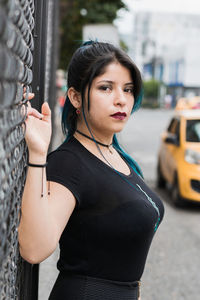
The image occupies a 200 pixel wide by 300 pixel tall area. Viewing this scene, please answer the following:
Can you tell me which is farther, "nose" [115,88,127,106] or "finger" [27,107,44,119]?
"nose" [115,88,127,106]

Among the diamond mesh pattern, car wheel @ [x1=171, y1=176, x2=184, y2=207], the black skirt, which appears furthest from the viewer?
car wheel @ [x1=171, y1=176, x2=184, y2=207]

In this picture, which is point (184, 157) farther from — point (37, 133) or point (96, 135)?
point (37, 133)

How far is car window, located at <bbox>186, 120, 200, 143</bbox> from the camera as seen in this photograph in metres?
7.75

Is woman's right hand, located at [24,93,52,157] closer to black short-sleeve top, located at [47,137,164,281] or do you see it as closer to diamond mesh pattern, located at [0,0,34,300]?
diamond mesh pattern, located at [0,0,34,300]

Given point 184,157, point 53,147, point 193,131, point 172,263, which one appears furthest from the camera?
point 53,147

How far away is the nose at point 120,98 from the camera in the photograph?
178 cm

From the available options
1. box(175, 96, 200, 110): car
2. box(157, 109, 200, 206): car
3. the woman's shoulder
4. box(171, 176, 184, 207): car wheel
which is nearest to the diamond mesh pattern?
the woman's shoulder

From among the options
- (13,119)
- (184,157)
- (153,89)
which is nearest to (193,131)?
(184,157)

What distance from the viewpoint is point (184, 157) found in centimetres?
752

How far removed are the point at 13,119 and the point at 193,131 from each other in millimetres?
6867

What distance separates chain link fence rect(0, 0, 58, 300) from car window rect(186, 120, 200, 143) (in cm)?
601

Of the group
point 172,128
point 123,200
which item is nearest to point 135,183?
point 123,200

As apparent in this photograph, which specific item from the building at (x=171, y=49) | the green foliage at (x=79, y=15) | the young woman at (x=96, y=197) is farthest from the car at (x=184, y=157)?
the building at (x=171, y=49)

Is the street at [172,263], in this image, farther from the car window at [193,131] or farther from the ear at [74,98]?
the ear at [74,98]
